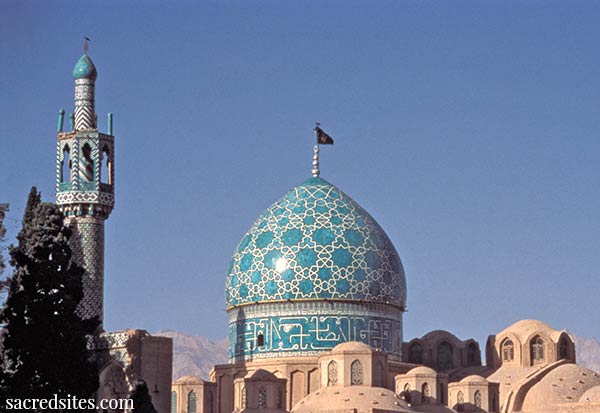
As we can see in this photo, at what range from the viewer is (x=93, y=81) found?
4028 centimetres

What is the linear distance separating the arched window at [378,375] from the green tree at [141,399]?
7814 millimetres

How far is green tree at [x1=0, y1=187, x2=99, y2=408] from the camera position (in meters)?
32.4

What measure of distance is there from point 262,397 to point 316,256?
171 inches

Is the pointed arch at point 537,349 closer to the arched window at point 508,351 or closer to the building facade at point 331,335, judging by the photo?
the building facade at point 331,335

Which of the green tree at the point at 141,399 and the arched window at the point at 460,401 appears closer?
the green tree at the point at 141,399

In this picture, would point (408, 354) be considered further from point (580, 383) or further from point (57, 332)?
point (57, 332)

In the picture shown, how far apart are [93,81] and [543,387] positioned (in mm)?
14427

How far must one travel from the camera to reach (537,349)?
45344 mm

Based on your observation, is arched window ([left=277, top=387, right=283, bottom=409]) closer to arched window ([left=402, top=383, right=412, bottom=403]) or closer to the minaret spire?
arched window ([left=402, top=383, right=412, bottom=403])

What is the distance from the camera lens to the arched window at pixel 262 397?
137 feet

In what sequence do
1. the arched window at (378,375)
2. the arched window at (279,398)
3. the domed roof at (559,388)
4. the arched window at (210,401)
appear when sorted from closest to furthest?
the arched window at (378,375) < the arched window at (279,398) < the domed roof at (559,388) < the arched window at (210,401)

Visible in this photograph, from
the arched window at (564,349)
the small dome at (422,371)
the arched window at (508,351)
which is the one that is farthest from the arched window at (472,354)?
the small dome at (422,371)

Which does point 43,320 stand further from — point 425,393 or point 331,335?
point 425,393

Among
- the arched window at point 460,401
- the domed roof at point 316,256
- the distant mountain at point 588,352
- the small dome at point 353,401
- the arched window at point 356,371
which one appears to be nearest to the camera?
the small dome at point 353,401
